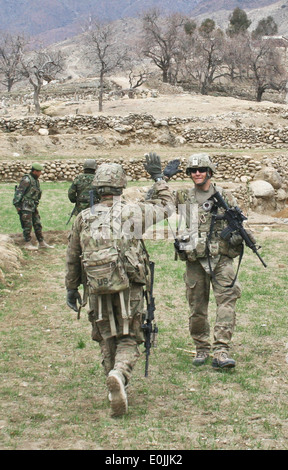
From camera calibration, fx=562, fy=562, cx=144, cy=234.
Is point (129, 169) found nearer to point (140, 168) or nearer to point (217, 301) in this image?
point (140, 168)

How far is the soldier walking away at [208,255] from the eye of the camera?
4984 millimetres

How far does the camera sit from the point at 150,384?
4.69 metres

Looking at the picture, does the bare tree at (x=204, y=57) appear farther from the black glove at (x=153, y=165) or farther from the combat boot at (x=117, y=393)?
the combat boot at (x=117, y=393)

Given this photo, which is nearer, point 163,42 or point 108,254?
point 108,254

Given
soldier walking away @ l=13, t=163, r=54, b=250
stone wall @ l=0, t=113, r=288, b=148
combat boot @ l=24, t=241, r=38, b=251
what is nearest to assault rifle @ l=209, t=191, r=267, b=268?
soldier walking away @ l=13, t=163, r=54, b=250

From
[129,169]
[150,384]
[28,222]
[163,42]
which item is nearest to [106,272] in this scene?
[150,384]

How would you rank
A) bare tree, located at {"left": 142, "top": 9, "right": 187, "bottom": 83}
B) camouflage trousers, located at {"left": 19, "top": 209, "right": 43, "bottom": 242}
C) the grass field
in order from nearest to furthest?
the grass field
camouflage trousers, located at {"left": 19, "top": 209, "right": 43, "bottom": 242}
bare tree, located at {"left": 142, "top": 9, "right": 187, "bottom": 83}

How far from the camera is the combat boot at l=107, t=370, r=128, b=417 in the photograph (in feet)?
12.3

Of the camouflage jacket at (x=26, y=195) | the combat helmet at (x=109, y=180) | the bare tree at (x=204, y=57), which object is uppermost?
the combat helmet at (x=109, y=180)

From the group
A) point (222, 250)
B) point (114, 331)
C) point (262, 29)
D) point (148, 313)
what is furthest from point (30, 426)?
point (262, 29)

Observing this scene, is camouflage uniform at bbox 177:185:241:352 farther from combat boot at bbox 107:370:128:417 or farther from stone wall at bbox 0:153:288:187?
stone wall at bbox 0:153:288:187

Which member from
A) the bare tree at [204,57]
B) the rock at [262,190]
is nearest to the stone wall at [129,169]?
the rock at [262,190]

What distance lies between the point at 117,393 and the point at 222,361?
136 cm

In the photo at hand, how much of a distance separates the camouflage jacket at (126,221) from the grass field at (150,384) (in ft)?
3.13
